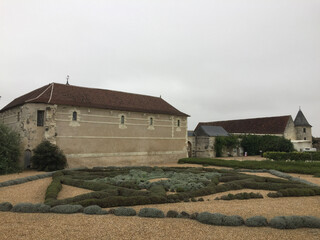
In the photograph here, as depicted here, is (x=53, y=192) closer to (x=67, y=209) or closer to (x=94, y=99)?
(x=67, y=209)

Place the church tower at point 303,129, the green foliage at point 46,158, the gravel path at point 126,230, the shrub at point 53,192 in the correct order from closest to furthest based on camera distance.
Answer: the gravel path at point 126,230, the shrub at point 53,192, the green foliage at point 46,158, the church tower at point 303,129

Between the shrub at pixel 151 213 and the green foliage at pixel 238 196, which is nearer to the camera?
the shrub at pixel 151 213

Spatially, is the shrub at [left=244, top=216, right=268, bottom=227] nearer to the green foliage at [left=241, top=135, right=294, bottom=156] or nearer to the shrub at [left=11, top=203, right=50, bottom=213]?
the shrub at [left=11, top=203, right=50, bottom=213]

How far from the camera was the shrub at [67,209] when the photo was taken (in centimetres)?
801

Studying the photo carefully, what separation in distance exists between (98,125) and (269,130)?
1190 inches

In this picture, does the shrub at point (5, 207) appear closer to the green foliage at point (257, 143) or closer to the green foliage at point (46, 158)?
the green foliage at point (46, 158)

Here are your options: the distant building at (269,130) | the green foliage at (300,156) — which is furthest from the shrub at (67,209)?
the distant building at (269,130)

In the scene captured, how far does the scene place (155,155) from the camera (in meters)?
27.9

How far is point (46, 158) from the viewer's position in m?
19.2

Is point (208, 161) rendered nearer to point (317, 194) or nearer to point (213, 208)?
point (317, 194)

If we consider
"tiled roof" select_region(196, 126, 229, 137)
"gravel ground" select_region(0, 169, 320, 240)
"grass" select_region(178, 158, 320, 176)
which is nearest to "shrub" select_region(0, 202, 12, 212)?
"gravel ground" select_region(0, 169, 320, 240)

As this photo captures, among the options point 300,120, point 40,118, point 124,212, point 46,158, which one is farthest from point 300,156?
point 40,118

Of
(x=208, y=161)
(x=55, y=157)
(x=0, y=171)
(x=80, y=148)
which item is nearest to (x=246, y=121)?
(x=208, y=161)

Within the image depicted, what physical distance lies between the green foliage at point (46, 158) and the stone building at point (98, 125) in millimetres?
1212
